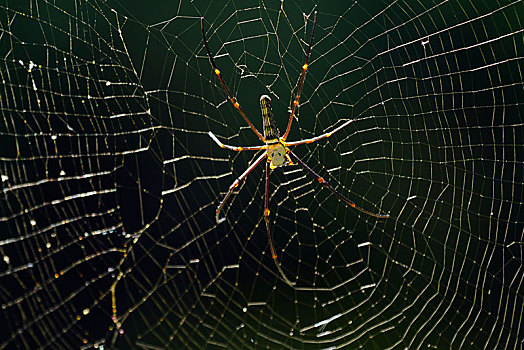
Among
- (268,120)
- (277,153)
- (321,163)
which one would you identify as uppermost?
(268,120)

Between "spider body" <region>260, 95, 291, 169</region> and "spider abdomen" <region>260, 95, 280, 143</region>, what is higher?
"spider abdomen" <region>260, 95, 280, 143</region>

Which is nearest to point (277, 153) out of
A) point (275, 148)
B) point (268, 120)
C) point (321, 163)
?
point (275, 148)

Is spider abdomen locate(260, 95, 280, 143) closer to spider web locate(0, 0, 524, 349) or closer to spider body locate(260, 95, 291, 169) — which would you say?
spider body locate(260, 95, 291, 169)

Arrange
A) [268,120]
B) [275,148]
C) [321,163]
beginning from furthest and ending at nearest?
[321,163]
[275,148]
[268,120]

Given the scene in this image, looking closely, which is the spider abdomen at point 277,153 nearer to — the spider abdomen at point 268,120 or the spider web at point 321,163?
the spider abdomen at point 268,120

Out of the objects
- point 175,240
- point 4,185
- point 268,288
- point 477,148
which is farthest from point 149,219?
point 477,148

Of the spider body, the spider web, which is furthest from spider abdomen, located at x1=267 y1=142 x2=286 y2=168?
the spider web

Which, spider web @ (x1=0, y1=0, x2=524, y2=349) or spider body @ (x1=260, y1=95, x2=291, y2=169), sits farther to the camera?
spider web @ (x1=0, y1=0, x2=524, y2=349)

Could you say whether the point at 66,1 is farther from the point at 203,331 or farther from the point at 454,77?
the point at 454,77

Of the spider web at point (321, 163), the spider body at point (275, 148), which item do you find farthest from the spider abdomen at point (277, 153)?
the spider web at point (321, 163)

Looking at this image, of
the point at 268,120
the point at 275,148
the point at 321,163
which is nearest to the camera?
the point at 268,120

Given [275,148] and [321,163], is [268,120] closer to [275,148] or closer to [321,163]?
[275,148]
